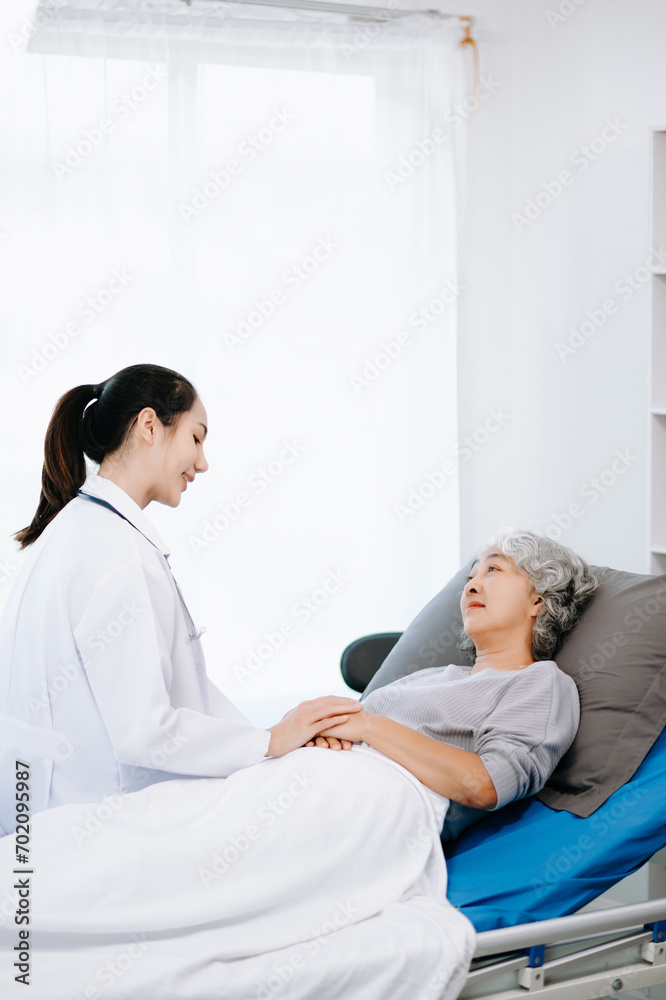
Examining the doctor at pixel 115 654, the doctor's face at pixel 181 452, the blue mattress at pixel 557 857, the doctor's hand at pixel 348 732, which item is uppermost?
the doctor's face at pixel 181 452

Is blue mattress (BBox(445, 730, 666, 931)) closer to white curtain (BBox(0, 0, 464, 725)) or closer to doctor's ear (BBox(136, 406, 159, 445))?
doctor's ear (BBox(136, 406, 159, 445))

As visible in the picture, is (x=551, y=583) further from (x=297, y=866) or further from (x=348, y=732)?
(x=297, y=866)

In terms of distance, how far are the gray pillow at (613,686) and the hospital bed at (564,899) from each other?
3cm

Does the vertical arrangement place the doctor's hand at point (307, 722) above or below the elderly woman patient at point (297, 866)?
above

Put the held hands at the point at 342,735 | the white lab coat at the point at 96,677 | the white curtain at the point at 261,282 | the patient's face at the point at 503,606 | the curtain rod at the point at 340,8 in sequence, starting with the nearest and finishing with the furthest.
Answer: the white lab coat at the point at 96,677, the held hands at the point at 342,735, the patient's face at the point at 503,606, the white curtain at the point at 261,282, the curtain rod at the point at 340,8

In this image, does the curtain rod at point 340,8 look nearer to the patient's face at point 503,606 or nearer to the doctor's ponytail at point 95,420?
the doctor's ponytail at point 95,420

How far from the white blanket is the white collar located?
410 mm

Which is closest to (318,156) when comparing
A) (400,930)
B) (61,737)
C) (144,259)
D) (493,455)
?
(144,259)

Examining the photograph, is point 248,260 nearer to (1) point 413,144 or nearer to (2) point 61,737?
(1) point 413,144

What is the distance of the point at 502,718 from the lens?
171cm

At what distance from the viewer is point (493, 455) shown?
3777 millimetres

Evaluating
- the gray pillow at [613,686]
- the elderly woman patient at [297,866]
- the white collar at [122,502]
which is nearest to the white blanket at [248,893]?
the elderly woman patient at [297,866]

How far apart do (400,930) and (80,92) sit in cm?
253

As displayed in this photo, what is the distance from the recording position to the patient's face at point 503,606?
1930 mm
